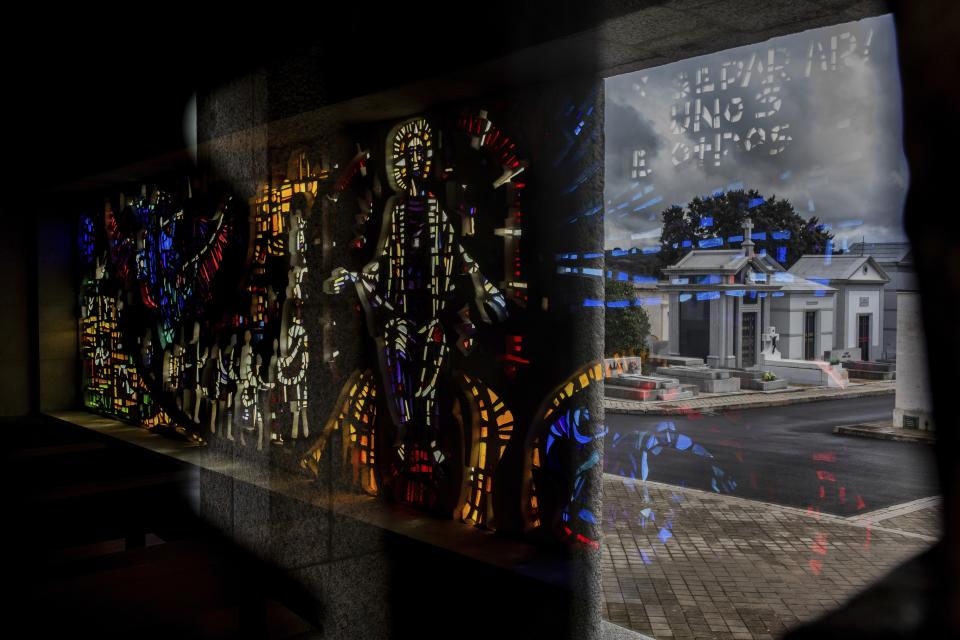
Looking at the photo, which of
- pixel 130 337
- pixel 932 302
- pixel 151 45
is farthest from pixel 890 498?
pixel 932 302

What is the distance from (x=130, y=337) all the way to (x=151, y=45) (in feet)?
9.71

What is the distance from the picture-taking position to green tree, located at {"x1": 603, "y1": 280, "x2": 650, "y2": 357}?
3176 millimetres

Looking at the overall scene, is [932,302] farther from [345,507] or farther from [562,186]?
[345,507]

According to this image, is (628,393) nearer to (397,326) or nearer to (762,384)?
(762,384)

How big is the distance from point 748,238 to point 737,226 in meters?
0.06

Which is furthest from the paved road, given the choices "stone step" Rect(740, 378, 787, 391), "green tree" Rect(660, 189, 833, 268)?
"green tree" Rect(660, 189, 833, 268)

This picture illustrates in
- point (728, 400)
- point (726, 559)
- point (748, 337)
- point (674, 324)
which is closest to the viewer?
point (748, 337)

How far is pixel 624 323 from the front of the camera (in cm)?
338

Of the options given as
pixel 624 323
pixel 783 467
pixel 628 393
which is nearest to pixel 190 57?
pixel 624 323

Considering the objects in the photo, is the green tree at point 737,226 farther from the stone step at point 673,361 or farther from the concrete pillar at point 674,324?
the stone step at point 673,361

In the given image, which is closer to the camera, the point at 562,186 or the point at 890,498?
the point at 562,186

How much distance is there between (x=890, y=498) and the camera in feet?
58.7

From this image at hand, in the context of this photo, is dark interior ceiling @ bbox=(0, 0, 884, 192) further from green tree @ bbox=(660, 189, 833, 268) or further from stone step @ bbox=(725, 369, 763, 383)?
stone step @ bbox=(725, 369, 763, 383)

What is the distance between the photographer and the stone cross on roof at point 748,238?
2.89 m
